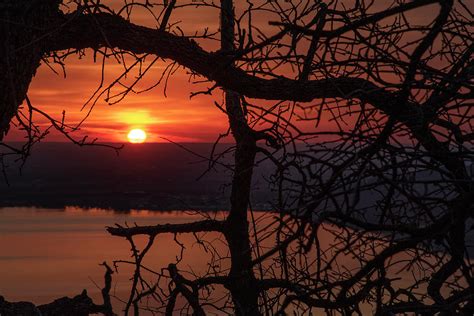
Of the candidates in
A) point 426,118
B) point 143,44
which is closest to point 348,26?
point 426,118

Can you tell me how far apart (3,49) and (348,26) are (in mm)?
4144

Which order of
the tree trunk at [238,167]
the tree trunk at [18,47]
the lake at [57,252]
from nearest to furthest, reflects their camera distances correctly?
the tree trunk at [18,47] < the tree trunk at [238,167] < the lake at [57,252]

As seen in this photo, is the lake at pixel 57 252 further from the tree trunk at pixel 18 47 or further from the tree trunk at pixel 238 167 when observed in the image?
the tree trunk at pixel 18 47

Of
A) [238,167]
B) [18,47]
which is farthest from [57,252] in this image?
[18,47]

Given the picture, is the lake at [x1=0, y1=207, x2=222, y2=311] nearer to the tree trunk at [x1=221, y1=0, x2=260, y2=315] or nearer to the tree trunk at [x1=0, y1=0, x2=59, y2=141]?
the tree trunk at [x1=221, y1=0, x2=260, y2=315]

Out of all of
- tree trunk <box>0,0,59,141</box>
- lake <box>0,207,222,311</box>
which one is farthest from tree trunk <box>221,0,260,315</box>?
lake <box>0,207,222,311</box>

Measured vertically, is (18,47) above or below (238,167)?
above

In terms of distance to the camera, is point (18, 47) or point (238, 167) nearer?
point (18, 47)

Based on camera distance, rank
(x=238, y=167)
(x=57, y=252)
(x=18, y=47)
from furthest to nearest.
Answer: (x=57, y=252)
(x=238, y=167)
(x=18, y=47)

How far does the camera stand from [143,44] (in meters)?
6.79

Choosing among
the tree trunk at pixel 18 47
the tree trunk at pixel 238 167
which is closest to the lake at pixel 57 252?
the tree trunk at pixel 238 167

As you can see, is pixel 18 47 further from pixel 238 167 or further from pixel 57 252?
pixel 57 252

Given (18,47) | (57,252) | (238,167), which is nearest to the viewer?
(18,47)

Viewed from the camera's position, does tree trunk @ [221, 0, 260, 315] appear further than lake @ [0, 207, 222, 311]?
No
